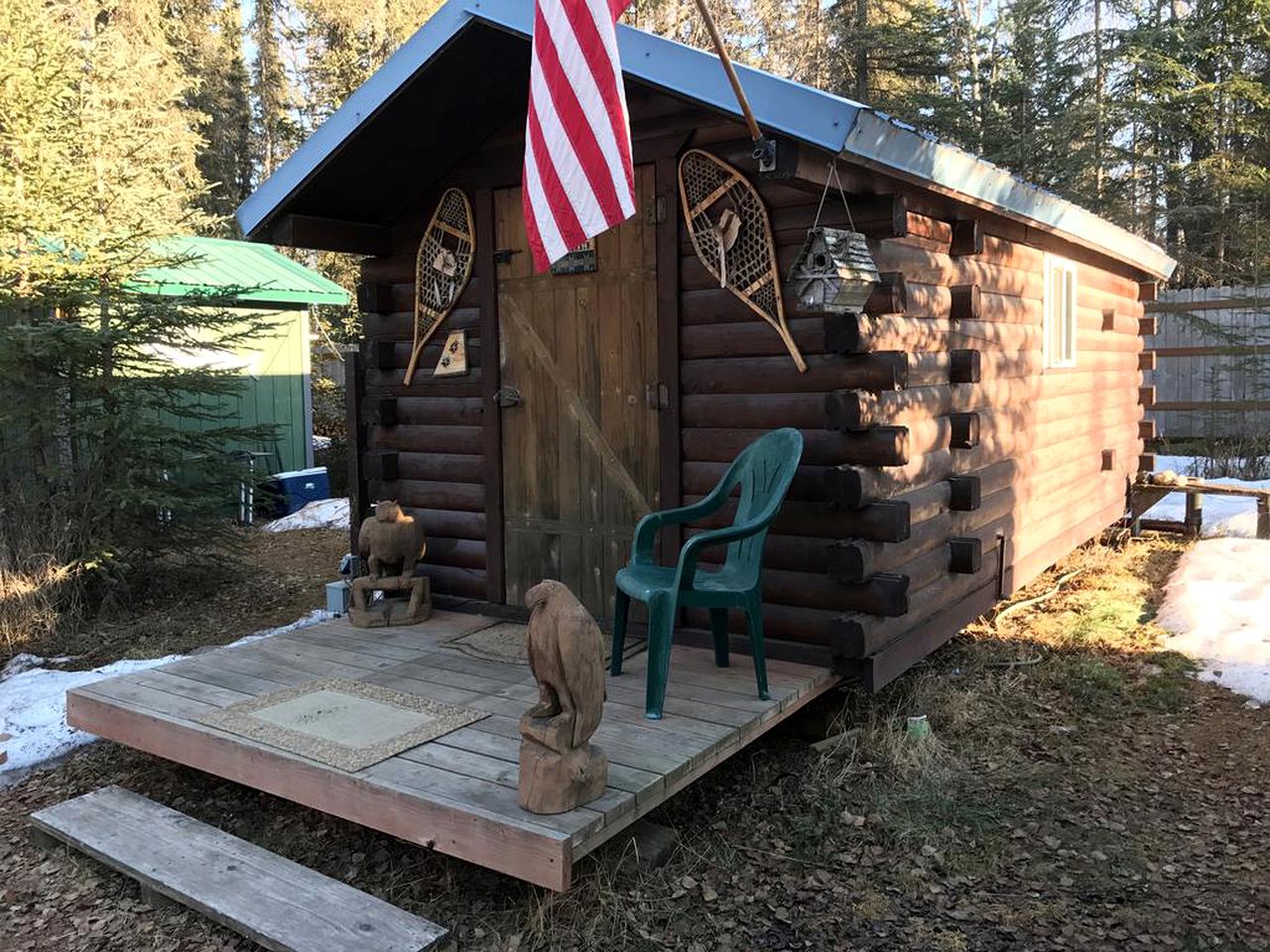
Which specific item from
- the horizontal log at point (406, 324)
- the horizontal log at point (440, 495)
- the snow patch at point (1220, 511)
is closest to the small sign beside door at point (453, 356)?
the horizontal log at point (406, 324)

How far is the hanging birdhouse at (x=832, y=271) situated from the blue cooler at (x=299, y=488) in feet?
27.6

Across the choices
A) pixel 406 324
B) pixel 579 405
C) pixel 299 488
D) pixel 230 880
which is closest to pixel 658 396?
pixel 579 405

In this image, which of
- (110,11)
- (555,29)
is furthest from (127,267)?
(110,11)

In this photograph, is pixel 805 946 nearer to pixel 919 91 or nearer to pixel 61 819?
pixel 61 819

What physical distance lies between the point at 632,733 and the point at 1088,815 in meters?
1.71

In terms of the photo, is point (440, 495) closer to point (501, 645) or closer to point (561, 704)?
point (501, 645)

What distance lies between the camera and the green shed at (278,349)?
36.9 ft

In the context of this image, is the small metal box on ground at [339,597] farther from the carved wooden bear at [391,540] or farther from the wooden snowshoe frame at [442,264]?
the wooden snowshoe frame at [442,264]

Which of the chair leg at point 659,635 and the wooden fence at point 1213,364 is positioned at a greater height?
the wooden fence at point 1213,364

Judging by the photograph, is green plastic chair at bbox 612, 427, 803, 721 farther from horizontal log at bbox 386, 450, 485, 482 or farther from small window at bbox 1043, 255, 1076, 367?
small window at bbox 1043, 255, 1076, 367

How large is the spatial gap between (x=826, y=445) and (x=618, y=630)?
1.17m

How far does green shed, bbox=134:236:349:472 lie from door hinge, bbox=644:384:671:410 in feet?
24.4

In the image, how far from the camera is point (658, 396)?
4664mm

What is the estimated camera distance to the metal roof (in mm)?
3562
